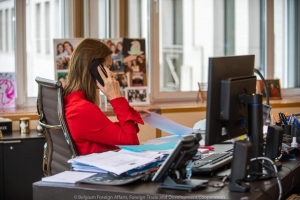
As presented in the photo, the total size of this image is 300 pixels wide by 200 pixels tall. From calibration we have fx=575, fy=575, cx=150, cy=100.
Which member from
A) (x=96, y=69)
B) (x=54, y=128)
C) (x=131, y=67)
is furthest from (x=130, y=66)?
(x=54, y=128)

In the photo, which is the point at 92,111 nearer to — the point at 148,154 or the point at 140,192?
the point at 148,154

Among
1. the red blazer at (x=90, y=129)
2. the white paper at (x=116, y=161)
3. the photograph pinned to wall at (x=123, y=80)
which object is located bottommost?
the white paper at (x=116, y=161)

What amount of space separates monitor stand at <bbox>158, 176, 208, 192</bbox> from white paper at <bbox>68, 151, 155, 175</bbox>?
0.18 meters

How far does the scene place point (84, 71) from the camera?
284 cm

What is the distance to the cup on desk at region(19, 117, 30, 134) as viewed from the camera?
3.92 meters

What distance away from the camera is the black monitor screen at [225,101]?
79.6 inches

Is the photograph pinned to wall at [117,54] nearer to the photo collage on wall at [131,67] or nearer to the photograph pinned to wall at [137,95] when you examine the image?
the photo collage on wall at [131,67]

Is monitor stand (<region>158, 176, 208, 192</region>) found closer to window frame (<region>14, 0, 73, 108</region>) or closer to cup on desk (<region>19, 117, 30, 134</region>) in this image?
cup on desk (<region>19, 117, 30, 134</region>)

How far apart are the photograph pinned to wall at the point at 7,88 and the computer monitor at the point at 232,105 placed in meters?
2.45

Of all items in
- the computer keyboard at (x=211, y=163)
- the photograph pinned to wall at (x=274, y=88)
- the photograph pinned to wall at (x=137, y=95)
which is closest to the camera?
the computer keyboard at (x=211, y=163)

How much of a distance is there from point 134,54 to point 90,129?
1943 mm

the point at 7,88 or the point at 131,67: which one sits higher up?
the point at 131,67

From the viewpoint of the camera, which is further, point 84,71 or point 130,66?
point 130,66

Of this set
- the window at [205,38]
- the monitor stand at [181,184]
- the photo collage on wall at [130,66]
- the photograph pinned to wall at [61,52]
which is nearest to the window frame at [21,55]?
the photograph pinned to wall at [61,52]
